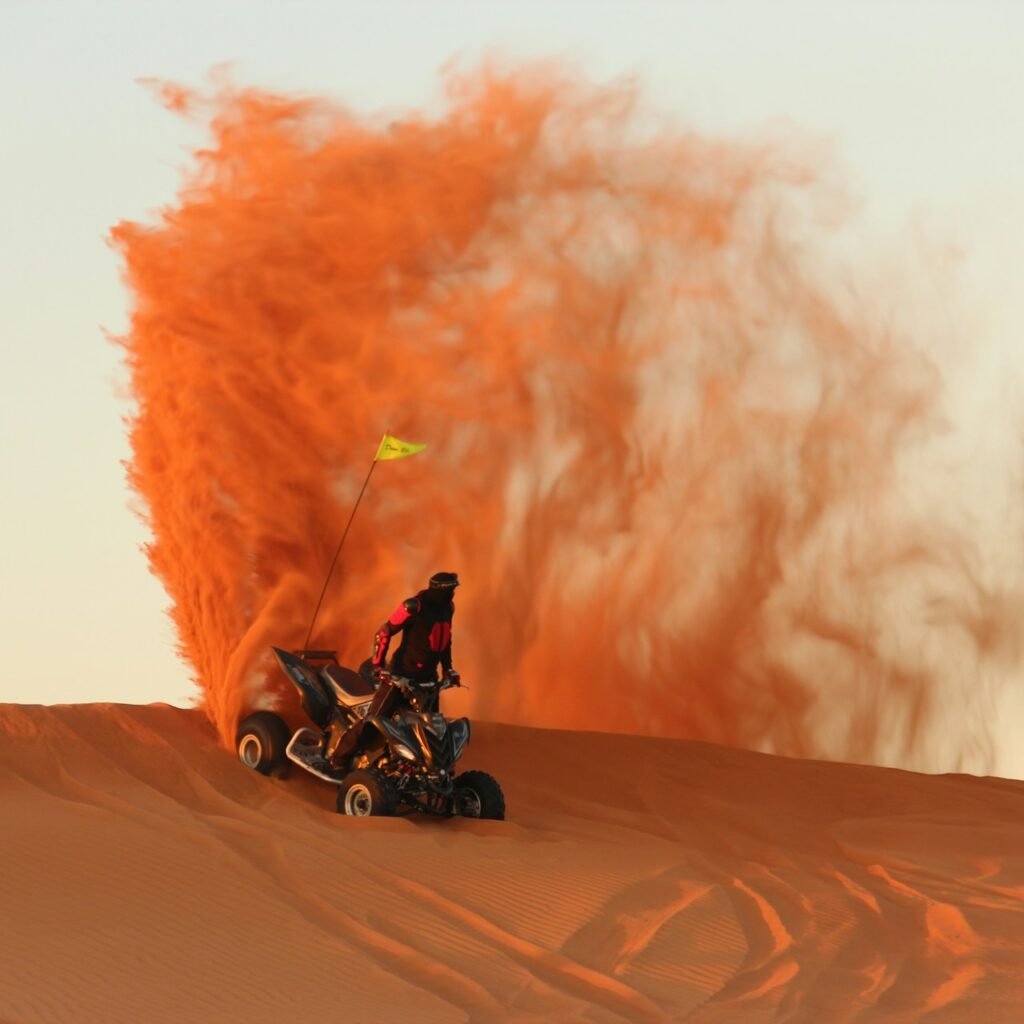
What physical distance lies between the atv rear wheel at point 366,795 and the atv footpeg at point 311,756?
62 cm

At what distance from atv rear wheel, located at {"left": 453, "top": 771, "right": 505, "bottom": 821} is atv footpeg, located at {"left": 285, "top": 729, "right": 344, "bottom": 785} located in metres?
1.17

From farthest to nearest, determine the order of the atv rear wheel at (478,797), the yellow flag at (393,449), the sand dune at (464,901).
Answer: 1. the yellow flag at (393,449)
2. the atv rear wheel at (478,797)
3. the sand dune at (464,901)

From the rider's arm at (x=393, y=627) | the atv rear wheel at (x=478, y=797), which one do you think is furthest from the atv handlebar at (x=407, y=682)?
the atv rear wheel at (x=478, y=797)

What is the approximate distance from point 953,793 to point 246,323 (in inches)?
414

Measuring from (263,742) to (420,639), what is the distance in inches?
94.6

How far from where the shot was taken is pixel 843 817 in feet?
59.0

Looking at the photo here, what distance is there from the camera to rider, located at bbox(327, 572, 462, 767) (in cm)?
1459

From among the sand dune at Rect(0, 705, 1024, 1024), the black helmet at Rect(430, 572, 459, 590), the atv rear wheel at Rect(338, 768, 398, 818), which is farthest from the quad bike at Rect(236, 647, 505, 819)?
the black helmet at Rect(430, 572, 459, 590)

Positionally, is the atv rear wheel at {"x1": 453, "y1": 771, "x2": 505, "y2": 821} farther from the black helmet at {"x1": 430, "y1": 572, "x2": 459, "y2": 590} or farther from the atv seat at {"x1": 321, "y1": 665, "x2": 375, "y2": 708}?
the black helmet at {"x1": 430, "y1": 572, "x2": 459, "y2": 590}

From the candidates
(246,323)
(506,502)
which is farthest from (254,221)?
(506,502)

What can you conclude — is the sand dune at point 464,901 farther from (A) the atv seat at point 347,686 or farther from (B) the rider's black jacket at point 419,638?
(B) the rider's black jacket at point 419,638

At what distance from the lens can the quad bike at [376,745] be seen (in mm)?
14391

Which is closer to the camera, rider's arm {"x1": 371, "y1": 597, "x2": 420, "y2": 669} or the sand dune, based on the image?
the sand dune

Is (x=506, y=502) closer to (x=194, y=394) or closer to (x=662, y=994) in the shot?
(x=194, y=394)
